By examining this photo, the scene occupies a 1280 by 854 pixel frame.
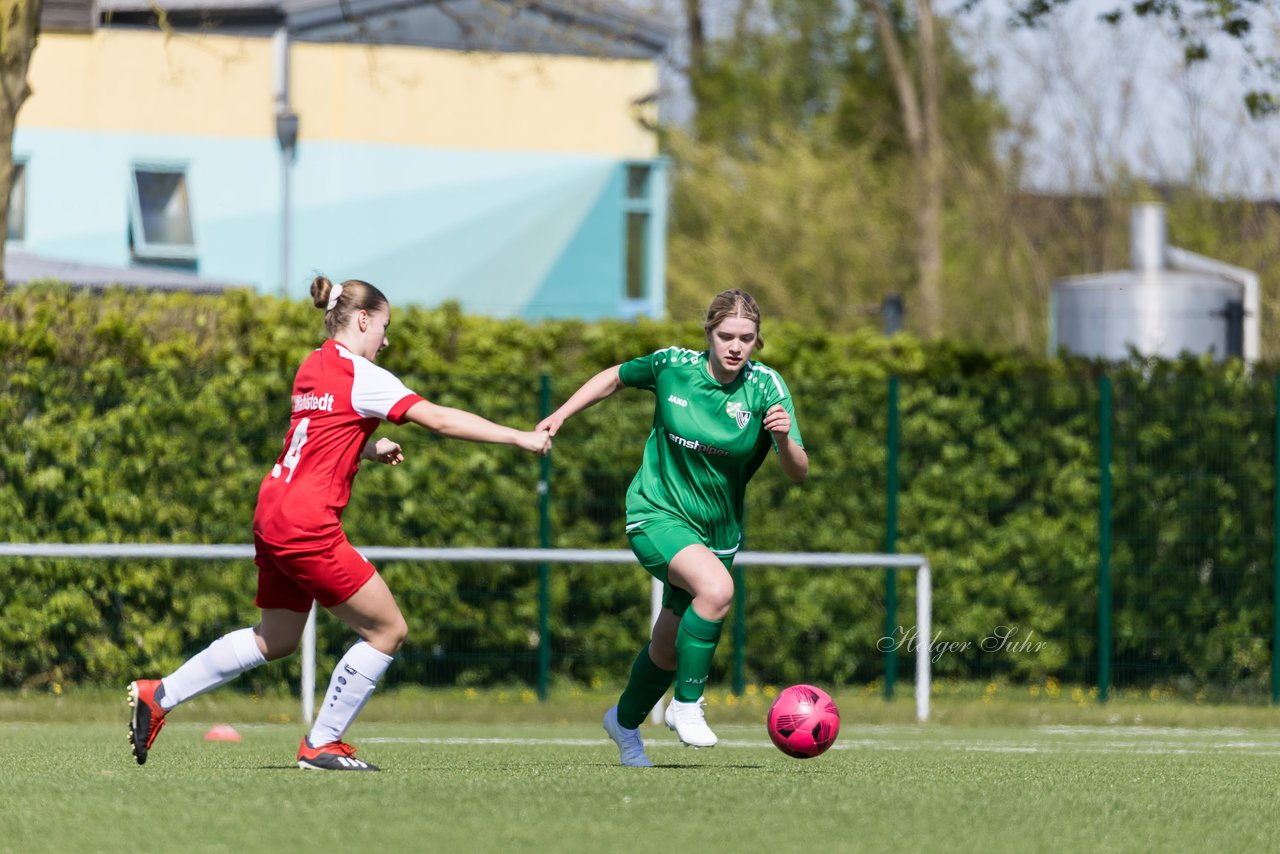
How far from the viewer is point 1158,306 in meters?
21.0

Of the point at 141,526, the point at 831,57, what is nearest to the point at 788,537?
the point at 141,526

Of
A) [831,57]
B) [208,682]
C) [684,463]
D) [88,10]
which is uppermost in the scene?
[831,57]

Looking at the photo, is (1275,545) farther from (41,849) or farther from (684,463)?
(41,849)

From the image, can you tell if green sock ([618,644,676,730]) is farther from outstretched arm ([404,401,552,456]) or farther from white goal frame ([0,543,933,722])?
white goal frame ([0,543,933,722])

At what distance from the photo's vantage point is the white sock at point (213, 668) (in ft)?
25.1

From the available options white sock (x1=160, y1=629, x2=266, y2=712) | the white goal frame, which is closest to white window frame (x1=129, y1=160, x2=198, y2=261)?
the white goal frame

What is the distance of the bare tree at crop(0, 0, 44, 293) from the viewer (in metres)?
14.1

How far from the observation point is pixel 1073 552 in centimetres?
1480

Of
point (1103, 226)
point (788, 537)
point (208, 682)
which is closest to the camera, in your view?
point (208, 682)

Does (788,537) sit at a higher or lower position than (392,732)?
higher

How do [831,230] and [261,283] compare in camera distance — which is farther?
[831,230]

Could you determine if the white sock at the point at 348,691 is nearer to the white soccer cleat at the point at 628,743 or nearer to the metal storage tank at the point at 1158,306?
the white soccer cleat at the point at 628,743

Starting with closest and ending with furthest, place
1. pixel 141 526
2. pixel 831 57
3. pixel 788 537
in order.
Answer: pixel 141 526, pixel 788 537, pixel 831 57

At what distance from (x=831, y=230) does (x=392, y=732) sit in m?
28.4
